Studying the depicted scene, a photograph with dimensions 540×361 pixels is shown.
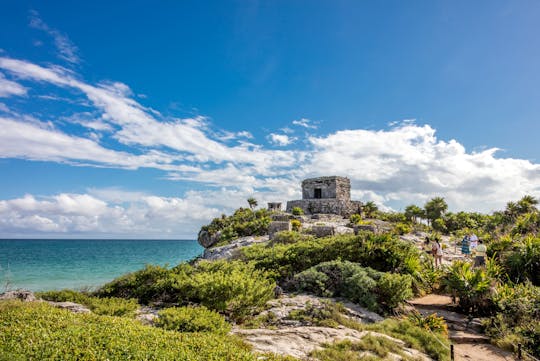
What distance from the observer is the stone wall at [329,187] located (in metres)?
33.9

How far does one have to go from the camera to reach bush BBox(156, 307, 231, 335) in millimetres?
5262

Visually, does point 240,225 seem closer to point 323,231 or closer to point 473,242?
point 323,231

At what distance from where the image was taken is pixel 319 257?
1142 cm

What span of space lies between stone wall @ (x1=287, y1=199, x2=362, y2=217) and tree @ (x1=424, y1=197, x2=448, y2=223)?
10630 millimetres

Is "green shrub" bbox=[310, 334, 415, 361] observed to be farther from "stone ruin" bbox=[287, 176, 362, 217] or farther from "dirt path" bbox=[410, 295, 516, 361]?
"stone ruin" bbox=[287, 176, 362, 217]

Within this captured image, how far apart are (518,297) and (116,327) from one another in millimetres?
9758

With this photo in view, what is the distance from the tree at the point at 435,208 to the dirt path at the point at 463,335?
31.4 meters

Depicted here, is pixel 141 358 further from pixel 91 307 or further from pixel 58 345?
pixel 91 307

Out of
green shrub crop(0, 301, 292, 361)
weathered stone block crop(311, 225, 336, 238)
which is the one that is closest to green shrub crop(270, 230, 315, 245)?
weathered stone block crop(311, 225, 336, 238)

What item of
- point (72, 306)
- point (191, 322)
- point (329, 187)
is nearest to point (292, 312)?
point (191, 322)

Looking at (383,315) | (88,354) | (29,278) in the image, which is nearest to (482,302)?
(383,315)

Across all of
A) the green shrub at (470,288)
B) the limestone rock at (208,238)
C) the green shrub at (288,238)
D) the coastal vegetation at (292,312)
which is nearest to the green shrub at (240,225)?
the limestone rock at (208,238)

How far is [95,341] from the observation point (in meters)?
3.91

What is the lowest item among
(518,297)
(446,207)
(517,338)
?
(517,338)
